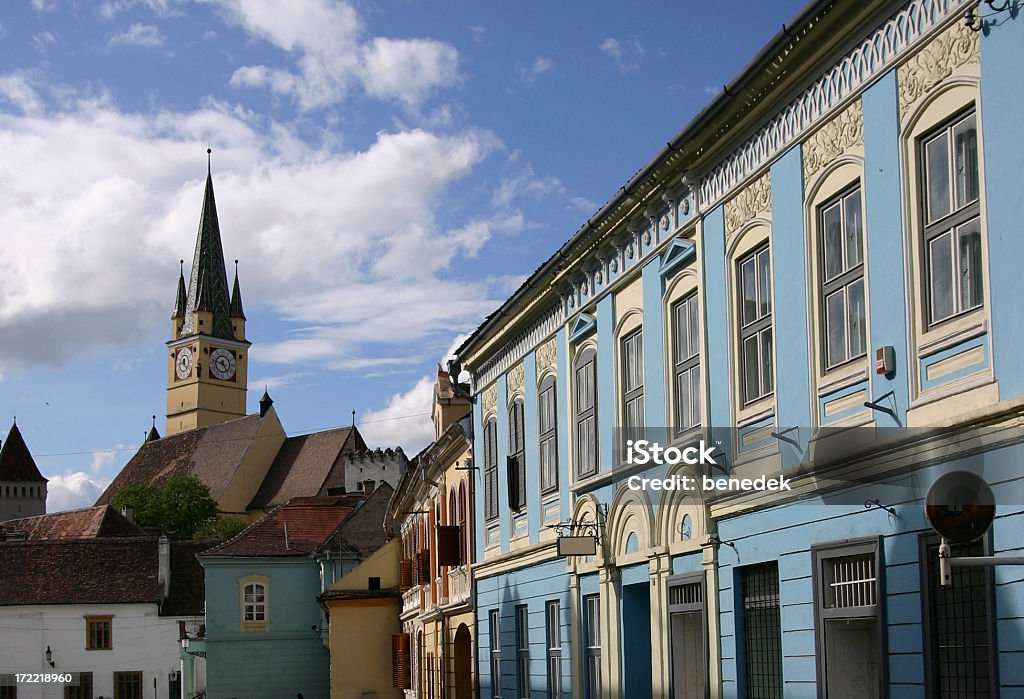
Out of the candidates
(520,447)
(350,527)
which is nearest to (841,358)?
(520,447)

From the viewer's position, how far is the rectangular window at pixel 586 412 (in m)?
18.0

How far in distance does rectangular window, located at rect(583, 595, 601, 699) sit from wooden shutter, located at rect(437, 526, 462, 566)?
8827 millimetres

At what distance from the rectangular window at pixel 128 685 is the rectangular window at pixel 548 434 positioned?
4825 centimetres

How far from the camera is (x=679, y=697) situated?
15.0 meters

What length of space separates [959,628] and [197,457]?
11635 centimetres

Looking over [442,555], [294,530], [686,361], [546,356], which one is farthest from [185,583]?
[686,361]

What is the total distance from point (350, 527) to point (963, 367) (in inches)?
1633

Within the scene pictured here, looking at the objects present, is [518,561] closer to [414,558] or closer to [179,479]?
[414,558]

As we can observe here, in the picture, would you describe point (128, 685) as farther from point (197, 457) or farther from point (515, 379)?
point (197, 457)

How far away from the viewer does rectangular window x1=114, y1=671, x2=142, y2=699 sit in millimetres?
63775

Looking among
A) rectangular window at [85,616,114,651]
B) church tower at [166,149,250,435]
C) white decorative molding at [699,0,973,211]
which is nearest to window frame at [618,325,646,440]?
white decorative molding at [699,0,973,211]

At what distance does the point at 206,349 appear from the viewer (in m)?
150

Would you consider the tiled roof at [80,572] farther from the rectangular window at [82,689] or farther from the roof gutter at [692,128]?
the roof gutter at [692,128]

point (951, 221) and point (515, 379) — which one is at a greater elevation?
point (515, 379)
